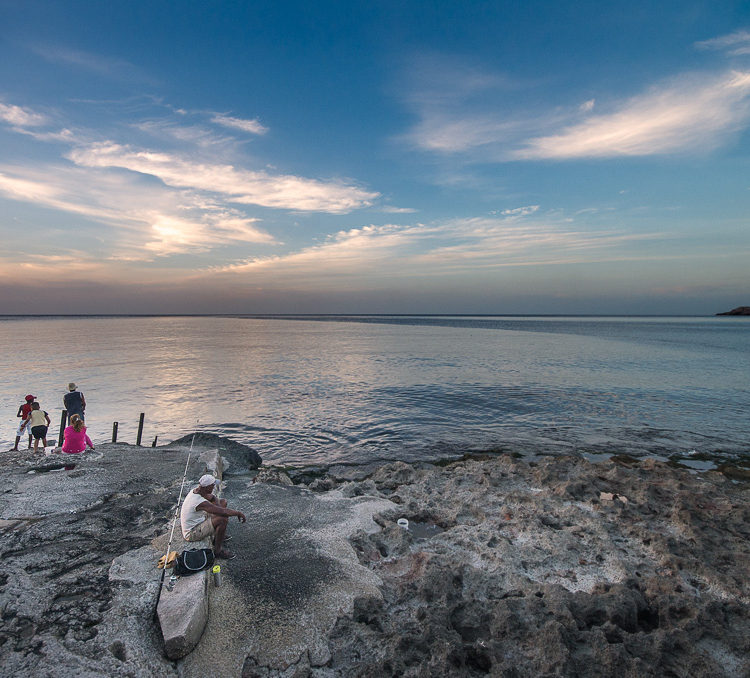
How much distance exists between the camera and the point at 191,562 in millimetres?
6750

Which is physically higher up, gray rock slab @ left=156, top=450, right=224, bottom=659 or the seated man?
the seated man

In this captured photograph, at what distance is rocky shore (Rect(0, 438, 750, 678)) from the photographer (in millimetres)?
5727

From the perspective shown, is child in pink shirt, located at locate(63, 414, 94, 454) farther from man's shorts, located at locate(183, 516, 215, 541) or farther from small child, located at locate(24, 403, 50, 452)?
man's shorts, located at locate(183, 516, 215, 541)

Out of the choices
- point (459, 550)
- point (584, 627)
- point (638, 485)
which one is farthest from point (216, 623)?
point (638, 485)

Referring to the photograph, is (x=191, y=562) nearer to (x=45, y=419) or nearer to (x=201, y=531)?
(x=201, y=531)

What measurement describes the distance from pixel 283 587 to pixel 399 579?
2.18 m

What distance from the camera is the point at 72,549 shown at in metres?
8.11

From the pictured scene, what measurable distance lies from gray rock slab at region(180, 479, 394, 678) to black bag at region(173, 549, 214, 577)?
0.56 m

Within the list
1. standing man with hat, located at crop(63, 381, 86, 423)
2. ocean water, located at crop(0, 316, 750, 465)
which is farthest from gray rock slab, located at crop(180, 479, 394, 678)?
standing man with hat, located at crop(63, 381, 86, 423)

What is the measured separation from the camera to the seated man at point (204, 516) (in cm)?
778

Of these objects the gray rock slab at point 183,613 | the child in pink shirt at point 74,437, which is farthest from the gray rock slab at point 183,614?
the child in pink shirt at point 74,437

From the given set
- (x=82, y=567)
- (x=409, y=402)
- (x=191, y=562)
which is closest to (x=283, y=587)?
(x=191, y=562)

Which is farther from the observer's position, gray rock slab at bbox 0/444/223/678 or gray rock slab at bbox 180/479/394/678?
gray rock slab at bbox 180/479/394/678

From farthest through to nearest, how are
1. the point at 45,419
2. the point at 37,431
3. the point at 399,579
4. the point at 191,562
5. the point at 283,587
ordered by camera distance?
the point at 45,419
the point at 37,431
the point at 399,579
the point at 283,587
the point at 191,562
